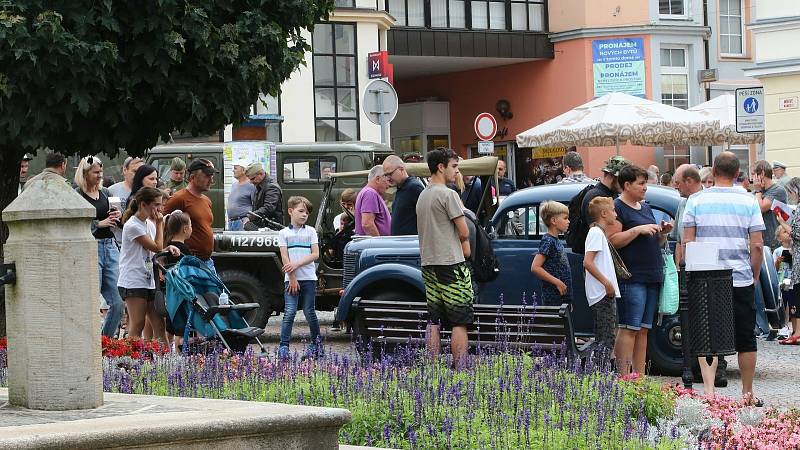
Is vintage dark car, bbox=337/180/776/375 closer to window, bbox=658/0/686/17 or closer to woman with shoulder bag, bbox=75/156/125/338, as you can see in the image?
woman with shoulder bag, bbox=75/156/125/338

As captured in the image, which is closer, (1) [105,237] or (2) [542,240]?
(2) [542,240]

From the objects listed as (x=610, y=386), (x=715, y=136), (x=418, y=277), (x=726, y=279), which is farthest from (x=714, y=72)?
(x=610, y=386)

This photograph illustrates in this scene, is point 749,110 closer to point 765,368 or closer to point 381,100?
point 381,100

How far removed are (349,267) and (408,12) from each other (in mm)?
25725

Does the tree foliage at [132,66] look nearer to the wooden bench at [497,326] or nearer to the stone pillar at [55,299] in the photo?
the wooden bench at [497,326]

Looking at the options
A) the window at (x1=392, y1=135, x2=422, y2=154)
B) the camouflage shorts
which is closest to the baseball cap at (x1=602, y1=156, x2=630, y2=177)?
the camouflage shorts

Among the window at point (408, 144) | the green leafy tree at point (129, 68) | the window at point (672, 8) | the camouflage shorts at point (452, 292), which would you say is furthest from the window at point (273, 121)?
the camouflage shorts at point (452, 292)

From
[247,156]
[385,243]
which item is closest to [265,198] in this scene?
[247,156]

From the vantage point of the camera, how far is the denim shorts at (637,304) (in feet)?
38.8

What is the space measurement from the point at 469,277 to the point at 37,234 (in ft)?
17.6

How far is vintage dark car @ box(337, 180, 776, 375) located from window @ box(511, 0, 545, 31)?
2814 cm

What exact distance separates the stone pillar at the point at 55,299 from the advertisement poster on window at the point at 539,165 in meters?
33.2

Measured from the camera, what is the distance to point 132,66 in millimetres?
12195

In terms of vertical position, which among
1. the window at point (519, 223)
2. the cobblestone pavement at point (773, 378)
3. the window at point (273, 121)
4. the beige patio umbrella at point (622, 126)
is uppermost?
the window at point (273, 121)
